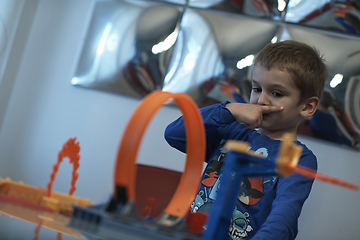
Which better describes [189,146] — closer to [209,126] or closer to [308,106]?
[209,126]

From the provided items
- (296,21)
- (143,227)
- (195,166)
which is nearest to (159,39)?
(296,21)

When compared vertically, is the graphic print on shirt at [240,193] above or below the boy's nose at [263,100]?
below

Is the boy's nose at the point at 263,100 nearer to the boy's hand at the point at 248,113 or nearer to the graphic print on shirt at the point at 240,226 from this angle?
the boy's hand at the point at 248,113

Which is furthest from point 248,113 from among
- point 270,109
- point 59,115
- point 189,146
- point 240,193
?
point 59,115

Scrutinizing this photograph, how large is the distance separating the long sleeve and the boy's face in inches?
3.7

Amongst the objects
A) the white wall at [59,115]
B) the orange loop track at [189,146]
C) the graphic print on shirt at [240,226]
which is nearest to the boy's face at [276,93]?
the graphic print on shirt at [240,226]

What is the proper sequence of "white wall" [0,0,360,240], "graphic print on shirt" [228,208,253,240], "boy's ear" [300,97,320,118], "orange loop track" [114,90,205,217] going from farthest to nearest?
"white wall" [0,0,360,240] → "boy's ear" [300,97,320,118] → "graphic print on shirt" [228,208,253,240] → "orange loop track" [114,90,205,217]

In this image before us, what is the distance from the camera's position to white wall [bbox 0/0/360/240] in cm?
170

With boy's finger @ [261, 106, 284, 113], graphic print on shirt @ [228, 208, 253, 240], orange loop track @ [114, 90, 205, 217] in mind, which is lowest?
graphic print on shirt @ [228, 208, 253, 240]

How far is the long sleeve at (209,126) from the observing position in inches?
31.0

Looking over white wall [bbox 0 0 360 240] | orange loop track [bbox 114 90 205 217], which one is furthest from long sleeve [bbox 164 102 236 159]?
white wall [bbox 0 0 360 240]

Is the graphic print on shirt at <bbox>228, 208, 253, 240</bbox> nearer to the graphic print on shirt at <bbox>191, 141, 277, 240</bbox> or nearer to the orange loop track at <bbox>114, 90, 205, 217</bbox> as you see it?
the graphic print on shirt at <bbox>191, 141, 277, 240</bbox>

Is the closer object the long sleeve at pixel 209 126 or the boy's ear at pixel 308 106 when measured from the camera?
the long sleeve at pixel 209 126

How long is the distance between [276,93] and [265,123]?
0.08 m
